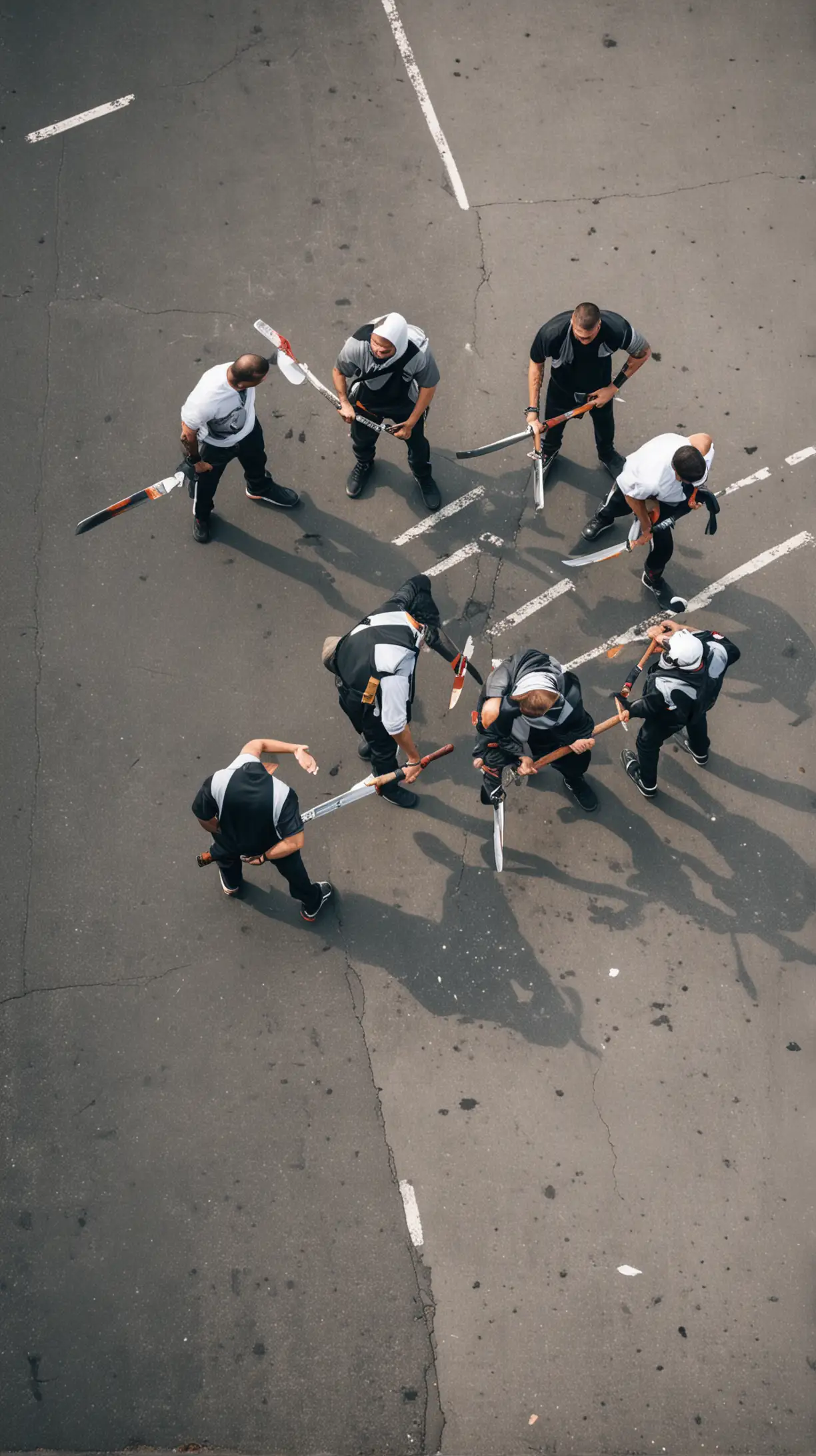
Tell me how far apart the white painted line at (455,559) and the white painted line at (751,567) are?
1.75m

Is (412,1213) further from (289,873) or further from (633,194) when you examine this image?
(633,194)

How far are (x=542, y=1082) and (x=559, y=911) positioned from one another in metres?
1.18

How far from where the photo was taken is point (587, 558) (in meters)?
8.62

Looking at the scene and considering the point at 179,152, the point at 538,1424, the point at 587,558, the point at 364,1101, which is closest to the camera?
the point at 538,1424

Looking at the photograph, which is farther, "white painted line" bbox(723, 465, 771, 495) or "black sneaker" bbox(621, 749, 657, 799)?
"white painted line" bbox(723, 465, 771, 495)

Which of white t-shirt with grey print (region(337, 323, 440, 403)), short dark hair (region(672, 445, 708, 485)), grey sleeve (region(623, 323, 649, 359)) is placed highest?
white t-shirt with grey print (region(337, 323, 440, 403))

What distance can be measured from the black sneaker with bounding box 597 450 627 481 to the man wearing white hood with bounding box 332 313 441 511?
1.44m

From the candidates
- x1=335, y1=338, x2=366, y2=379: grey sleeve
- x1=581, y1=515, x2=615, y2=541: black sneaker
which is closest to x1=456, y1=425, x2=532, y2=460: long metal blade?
x1=581, y1=515, x2=615, y2=541: black sneaker

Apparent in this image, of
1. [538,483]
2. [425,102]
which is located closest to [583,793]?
[538,483]

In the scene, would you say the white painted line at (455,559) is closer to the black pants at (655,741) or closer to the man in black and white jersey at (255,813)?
the black pants at (655,741)

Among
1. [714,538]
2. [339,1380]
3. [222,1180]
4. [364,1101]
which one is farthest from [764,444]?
[339,1380]

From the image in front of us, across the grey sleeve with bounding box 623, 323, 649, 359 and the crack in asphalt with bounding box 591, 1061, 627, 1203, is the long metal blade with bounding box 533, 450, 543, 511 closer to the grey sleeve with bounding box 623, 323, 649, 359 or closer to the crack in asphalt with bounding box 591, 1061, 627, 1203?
the grey sleeve with bounding box 623, 323, 649, 359

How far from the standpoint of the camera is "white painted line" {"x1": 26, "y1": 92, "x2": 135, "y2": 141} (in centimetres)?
977

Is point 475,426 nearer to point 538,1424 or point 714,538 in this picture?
point 714,538
